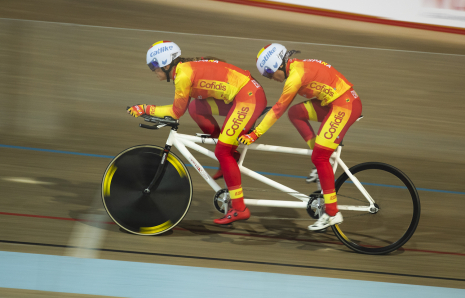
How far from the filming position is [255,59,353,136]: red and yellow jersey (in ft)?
11.7

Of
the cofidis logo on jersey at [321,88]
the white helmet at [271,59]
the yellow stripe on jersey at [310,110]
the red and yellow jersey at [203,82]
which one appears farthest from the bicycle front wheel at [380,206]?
the red and yellow jersey at [203,82]

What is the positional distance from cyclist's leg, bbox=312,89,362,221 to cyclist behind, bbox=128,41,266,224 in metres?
0.53

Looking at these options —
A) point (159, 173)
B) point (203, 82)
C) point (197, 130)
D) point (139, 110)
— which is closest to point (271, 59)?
point (203, 82)

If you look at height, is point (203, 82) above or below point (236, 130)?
above

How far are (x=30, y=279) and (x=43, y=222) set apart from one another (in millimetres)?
943

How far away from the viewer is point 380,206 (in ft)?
12.7

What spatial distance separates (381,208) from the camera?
3.87m

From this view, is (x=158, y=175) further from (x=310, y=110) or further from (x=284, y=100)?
(x=310, y=110)

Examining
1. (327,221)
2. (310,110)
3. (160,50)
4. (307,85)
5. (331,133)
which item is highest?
(160,50)

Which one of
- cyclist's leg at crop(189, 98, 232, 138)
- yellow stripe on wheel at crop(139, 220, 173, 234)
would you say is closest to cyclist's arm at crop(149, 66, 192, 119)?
cyclist's leg at crop(189, 98, 232, 138)

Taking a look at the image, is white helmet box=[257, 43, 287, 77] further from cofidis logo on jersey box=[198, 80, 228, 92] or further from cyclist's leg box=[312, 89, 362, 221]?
cyclist's leg box=[312, 89, 362, 221]

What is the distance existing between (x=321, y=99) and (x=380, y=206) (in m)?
1.02

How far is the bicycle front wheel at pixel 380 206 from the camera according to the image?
12.1ft

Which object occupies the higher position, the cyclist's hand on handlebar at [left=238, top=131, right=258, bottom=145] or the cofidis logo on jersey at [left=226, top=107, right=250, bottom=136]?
the cofidis logo on jersey at [left=226, top=107, right=250, bottom=136]
